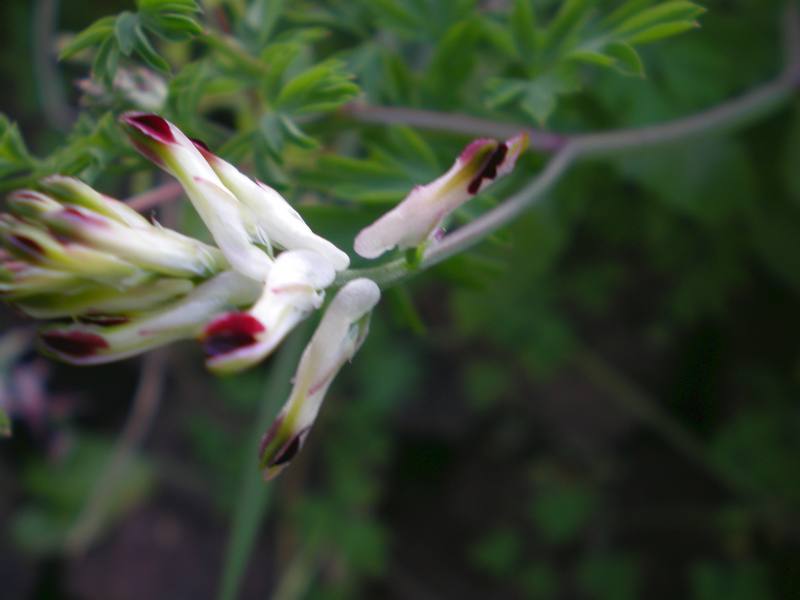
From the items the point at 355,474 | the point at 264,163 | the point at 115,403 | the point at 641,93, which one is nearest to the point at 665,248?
the point at 641,93

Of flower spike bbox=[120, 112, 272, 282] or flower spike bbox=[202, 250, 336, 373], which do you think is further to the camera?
flower spike bbox=[120, 112, 272, 282]

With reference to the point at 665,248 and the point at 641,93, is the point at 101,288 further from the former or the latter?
the point at 665,248

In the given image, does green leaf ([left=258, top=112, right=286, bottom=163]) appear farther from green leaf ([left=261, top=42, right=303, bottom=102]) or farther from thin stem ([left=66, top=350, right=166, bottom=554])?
thin stem ([left=66, top=350, right=166, bottom=554])

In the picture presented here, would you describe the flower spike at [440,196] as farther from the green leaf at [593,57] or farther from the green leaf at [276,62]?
the green leaf at [276,62]

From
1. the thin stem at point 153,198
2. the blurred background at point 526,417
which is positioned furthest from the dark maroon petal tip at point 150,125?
the blurred background at point 526,417

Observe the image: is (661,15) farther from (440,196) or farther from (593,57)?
(440,196)

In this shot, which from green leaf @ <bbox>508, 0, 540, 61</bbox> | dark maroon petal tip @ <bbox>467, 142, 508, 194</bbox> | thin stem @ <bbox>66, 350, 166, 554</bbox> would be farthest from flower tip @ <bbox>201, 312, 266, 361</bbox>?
thin stem @ <bbox>66, 350, 166, 554</bbox>
